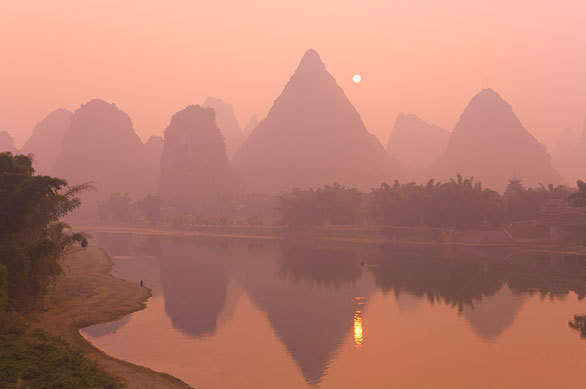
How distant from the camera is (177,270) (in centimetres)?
5462

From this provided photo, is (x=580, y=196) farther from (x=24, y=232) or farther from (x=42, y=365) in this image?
(x=42, y=365)

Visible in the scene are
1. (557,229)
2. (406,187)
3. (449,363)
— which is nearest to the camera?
(449,363)

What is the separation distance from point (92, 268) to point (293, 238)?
193 ft

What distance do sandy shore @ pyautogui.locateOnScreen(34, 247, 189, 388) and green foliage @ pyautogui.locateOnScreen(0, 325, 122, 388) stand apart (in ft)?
4.04

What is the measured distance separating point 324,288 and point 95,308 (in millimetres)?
19792

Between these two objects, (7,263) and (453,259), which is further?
(453,259)

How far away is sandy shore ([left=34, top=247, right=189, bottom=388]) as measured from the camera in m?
19.9

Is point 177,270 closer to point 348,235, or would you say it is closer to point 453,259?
point 453,259

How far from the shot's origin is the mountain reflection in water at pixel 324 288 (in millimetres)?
27234

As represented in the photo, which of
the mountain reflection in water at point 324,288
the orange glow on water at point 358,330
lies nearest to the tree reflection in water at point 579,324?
the mountain reflection in water at point 324,288

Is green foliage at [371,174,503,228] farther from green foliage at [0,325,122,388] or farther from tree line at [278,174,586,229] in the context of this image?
green foliage at [0,325,122,388]

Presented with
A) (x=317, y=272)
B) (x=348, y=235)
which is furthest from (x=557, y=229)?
(x=317, y=272)

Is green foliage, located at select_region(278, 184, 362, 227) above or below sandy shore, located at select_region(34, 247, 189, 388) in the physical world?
above

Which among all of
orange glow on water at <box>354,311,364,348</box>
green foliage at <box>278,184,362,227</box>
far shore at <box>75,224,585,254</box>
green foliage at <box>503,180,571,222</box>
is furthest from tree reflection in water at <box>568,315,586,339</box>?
green foliage at <box>278,184,362,227</box>
